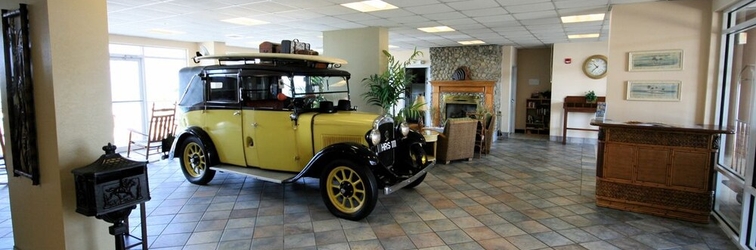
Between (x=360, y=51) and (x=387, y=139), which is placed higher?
(x=360, y=51)

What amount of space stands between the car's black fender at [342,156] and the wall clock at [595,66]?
7706 mm

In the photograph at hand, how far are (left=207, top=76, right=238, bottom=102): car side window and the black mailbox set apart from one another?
227 centimetres

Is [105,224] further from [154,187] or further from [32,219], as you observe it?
[154,187]

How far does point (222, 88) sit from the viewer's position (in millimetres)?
4887

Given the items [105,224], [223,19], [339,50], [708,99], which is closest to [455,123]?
[339,50]

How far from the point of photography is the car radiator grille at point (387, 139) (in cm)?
426

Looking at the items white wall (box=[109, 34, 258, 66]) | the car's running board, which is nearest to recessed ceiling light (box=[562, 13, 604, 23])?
the car's running board

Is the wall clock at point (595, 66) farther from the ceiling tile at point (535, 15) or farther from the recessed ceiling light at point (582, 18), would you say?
the ceiling tile at point (535, 15)

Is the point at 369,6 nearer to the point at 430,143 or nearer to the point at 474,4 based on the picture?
the point at 474,4

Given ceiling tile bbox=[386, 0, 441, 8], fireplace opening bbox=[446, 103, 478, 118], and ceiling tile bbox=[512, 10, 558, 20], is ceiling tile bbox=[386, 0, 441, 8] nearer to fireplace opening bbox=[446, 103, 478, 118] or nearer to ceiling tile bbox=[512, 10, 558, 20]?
ceiling tile bbox=[512, 10, 558, 20]

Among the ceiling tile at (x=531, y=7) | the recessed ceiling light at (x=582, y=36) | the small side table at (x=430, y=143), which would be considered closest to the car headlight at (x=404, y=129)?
the small side table at (x=430, y=143)

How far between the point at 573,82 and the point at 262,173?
26.4ft

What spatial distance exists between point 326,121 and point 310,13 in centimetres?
232

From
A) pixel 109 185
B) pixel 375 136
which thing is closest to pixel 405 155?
pixel 375 136
